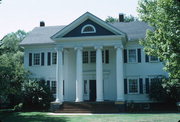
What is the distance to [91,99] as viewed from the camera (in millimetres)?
28109

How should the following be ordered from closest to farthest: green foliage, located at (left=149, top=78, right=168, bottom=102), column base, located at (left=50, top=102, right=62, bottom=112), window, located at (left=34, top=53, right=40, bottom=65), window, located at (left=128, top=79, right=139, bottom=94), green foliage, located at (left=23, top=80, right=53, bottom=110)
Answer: column base, located at (left=50, top=102, right=62, bottom=112)
green foliage, located at (left=149, top=78, right=168, bottom=102)
green foliage, located at (left=23, top=80, right=53, bottom=110)
window, located at (left=128, top=79, right=139, bottom=94)
window, located at (left=34, top=53, right=40, bottom=65)

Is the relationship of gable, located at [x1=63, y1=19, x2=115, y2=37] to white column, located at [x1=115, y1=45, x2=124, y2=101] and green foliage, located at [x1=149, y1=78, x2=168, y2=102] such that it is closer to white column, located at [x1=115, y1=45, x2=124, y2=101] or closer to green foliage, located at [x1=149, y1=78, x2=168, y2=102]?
white column, located at [x1=115, y1=45, x2=124, y2=101]

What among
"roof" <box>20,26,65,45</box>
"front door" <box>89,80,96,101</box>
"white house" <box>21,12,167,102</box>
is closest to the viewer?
"white house" <box>21,12,167,102</box>

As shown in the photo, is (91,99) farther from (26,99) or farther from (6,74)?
(6,74)

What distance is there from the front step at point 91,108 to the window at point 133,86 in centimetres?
446

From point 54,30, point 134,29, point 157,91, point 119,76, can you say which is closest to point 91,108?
point 119,76

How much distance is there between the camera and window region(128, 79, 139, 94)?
91.2ft

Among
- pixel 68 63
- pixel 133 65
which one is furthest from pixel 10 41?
pixel 133 65

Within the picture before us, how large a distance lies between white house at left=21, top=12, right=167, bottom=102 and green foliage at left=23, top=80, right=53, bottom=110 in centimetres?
183

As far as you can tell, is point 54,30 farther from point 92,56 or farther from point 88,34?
point 88,34

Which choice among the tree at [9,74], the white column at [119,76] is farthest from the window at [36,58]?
the white column at [119,76]

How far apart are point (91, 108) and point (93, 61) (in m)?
6.30

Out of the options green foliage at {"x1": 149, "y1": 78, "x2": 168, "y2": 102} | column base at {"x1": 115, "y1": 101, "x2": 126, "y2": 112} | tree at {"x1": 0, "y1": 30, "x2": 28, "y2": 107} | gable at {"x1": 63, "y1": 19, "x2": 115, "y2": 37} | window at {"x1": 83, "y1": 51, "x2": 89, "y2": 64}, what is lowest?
column base at {"x1": 115, "y1": 101, "x2": 126, "y2": 112}

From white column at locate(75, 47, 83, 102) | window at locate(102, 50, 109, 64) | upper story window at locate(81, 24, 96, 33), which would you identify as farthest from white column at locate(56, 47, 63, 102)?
window at locate(102, 50, 109, 64)
